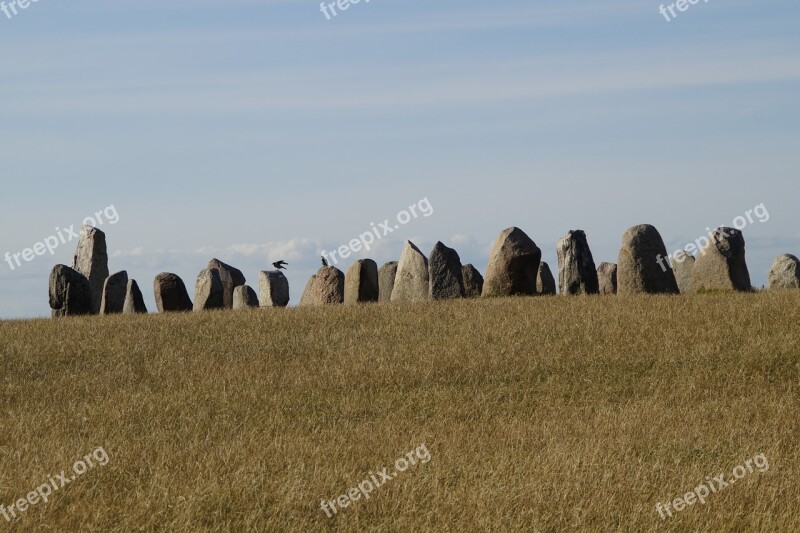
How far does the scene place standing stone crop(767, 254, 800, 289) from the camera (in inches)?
1109

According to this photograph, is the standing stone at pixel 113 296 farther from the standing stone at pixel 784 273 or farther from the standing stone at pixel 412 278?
the standing stone at pixel 784 273

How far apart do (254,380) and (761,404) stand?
7886 millimetres

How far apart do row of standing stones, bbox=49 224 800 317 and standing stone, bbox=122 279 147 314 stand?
0.10 feet

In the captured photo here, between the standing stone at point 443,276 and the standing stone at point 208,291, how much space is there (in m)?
6.94

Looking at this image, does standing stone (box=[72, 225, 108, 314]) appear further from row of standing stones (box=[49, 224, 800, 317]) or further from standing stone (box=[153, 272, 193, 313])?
standing stone (box=[153, 272, 193, 313])

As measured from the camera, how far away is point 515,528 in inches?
341

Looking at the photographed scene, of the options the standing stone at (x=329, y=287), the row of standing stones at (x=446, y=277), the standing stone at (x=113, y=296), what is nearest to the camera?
the row of standing stones at (x=446, y=277)

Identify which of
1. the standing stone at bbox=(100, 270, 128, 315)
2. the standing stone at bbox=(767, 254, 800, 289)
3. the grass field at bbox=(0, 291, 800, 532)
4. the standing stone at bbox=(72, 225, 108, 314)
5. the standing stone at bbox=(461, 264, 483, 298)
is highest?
the standing stone at bbox=(72, 225, 108, 314)

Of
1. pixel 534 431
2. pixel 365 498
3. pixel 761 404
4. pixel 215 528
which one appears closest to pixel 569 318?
pixel 761 404

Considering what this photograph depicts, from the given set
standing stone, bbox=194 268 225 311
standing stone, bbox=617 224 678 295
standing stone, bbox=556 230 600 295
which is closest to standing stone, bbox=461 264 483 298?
standing stone, bbox=556 230 600 295

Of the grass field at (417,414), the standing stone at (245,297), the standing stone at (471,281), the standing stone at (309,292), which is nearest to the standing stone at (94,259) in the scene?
the standing stone at (245,297)

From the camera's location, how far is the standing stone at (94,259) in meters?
31.8

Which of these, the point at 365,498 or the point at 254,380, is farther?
the point at 254,380

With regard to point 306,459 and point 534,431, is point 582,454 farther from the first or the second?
point 306,459
